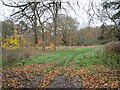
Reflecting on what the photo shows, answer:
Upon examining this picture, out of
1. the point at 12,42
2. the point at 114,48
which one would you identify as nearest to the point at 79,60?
the point at 114,48

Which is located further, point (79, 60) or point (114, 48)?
point (114, 48)

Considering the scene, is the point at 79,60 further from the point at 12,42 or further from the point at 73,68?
the point at 12,42

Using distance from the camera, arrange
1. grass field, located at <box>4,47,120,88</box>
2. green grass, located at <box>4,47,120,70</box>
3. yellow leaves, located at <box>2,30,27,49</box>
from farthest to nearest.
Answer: yellow leaves, located at <box>2,30,27,49</box> → green grass, located at <box>4,47,120,70</box> → grass field, located at <box>4,47,120,88</box>

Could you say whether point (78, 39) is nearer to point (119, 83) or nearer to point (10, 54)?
point (10, 54)

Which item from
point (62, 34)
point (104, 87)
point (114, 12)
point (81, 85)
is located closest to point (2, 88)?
point (81, 85)

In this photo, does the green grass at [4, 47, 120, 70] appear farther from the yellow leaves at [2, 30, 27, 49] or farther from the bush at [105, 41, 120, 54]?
the yellow leaves at [2, 30, 27, 49]

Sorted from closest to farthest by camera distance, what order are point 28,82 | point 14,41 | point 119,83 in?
1. point 119,83
2. point 28,82
3. point 14,41

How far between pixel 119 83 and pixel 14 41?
8512mm

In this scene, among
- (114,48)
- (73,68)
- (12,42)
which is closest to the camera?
(73,68)

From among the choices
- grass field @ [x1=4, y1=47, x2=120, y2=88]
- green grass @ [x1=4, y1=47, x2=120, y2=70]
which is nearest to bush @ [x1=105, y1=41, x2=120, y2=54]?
green grass @ [x1=4, y1=47, x2=120, y2=70]

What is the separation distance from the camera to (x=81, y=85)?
4043 mm

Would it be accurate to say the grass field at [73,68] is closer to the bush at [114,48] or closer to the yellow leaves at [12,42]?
the bush at [114,48]

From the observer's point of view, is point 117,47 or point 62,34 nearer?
point 117,47

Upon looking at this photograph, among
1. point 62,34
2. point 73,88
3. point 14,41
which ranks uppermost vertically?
point 62,34
